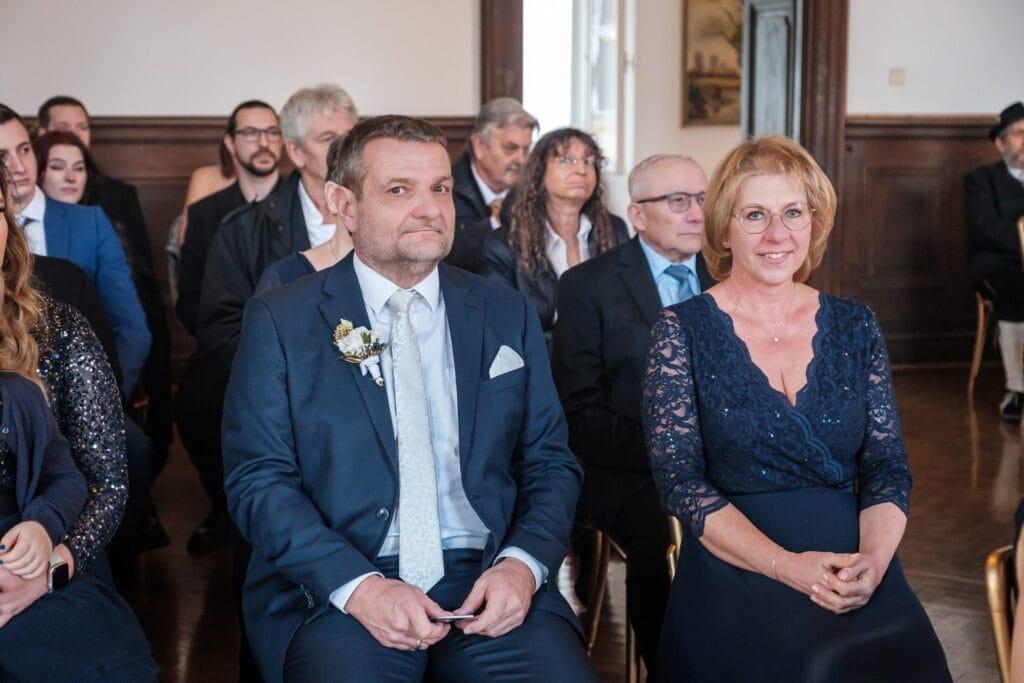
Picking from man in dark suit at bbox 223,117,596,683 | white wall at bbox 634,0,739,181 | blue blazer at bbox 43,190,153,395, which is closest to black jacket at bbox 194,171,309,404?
blue blazer at bbox 43,190,153,395

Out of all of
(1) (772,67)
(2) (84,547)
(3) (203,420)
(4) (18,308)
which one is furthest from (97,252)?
(1) (772,67)

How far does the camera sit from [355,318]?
266cm

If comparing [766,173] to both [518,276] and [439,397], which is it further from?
[518,276]

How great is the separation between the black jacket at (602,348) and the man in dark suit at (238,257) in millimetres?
1151

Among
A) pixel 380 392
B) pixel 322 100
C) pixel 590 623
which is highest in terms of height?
pixel 322 100

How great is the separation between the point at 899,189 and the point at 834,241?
574 mm

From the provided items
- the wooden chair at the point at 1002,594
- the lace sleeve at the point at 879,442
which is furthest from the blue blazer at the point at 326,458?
the wooden chair at the point at 1002,594

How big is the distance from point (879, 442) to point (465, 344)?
920 mm

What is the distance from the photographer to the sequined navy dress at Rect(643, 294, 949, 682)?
2.65m

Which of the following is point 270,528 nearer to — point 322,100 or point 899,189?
point 322,100

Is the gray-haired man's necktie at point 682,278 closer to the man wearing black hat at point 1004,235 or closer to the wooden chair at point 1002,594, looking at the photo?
the wooden chair at point 1002,594

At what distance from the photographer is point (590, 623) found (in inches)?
148

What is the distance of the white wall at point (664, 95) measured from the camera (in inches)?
442

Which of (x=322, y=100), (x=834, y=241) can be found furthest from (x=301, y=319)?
(x=834, y=241)
